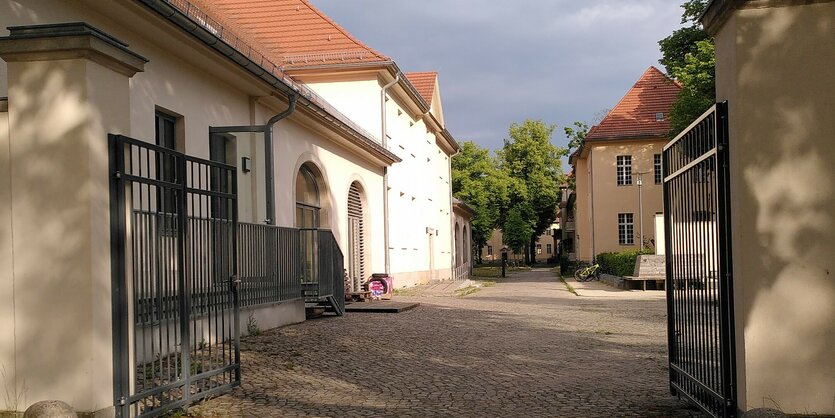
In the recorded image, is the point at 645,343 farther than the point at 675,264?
Yes

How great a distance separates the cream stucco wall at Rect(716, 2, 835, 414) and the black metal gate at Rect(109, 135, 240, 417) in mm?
4108

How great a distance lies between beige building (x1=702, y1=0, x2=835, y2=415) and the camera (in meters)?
4.93

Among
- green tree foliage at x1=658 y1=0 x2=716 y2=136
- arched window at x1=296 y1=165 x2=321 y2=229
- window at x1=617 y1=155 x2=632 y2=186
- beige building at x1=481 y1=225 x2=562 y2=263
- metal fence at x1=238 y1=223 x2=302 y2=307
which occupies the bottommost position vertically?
beige building at x1=481 y1=225 x2=562 y2=263

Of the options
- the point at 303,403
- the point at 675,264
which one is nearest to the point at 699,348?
the point at 675,264

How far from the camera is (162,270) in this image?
20.9ft

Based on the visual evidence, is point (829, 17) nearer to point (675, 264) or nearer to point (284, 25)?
point (675, 264)

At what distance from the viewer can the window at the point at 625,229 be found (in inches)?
1785

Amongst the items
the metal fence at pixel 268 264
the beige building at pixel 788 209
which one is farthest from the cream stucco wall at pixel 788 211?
the metal fence at pixel 268 264

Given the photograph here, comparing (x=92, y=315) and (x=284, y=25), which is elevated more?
(x=284, y=25)

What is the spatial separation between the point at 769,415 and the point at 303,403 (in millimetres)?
3877

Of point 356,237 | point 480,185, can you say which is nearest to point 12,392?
point 356,237

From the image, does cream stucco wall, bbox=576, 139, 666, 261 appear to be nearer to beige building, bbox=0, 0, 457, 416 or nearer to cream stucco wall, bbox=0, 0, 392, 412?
beige building, bbox=0, 0, 457, 416

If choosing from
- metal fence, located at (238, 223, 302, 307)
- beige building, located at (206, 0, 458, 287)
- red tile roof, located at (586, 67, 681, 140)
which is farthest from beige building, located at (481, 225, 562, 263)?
metal fence, located at (238, 223, 302, 307)

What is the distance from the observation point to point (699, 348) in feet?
19.6
